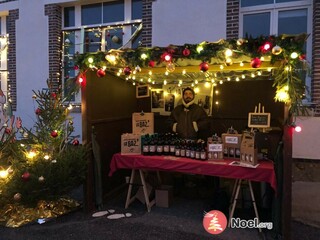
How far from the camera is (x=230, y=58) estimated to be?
12.1 ft

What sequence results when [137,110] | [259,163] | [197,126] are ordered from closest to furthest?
[259,163], [197,126], [137,110]

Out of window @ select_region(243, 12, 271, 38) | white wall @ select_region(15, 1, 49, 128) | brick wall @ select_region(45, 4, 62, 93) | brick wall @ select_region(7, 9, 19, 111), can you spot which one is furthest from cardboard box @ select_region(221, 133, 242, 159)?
brick wall @ select_region(7, 9, 19, 111)

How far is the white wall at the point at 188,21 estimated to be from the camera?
6.43 meters

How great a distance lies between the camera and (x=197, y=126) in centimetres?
523

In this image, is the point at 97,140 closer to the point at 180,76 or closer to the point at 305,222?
the point at 180,76

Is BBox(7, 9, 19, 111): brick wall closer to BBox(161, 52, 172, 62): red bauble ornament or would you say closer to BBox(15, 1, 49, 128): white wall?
BBox(15, 1, 49, 128): white wall

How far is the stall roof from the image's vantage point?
10.6 ft

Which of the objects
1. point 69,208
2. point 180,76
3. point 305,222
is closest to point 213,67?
point 180,76

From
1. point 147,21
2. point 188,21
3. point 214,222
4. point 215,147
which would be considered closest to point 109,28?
point 147,21

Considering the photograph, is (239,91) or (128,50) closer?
(128,50)

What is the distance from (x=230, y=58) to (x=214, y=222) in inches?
88.6

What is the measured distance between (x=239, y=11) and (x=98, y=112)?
164 inches

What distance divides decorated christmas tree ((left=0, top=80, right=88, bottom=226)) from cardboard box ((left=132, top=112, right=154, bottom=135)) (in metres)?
0.95

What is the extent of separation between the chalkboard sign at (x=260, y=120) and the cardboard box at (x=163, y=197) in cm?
171
